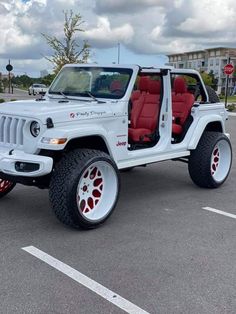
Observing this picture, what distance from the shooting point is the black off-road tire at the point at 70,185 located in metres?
4.77

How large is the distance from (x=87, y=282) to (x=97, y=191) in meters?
1.64

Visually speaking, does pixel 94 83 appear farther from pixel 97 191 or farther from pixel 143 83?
pixel 97 191

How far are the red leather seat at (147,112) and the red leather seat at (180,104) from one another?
1.36 feet

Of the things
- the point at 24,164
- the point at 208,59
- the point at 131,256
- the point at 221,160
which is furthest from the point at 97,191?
the point at 208,59

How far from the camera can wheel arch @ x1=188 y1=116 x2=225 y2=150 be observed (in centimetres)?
674

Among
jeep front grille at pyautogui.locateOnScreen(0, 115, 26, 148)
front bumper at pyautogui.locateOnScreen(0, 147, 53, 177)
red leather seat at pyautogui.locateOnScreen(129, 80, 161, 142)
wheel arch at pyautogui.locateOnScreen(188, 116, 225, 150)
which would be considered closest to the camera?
front bumper at pyautogui.locateOnScreen(0, 147, 53, 177)

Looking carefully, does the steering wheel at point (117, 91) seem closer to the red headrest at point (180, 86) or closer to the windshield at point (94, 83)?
the windshield at point (94, 83)

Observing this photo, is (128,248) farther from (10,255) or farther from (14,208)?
(14,208)

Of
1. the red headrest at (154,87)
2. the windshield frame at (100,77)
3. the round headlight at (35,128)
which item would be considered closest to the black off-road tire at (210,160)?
the red headrest at (154,87)

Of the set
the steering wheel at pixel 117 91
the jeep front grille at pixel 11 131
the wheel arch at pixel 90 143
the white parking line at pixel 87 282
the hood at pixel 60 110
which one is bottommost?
the white parking line at pixel 87 282

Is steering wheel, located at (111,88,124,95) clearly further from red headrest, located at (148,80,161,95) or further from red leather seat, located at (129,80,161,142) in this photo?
red headrest, located at (148,80,161,95)

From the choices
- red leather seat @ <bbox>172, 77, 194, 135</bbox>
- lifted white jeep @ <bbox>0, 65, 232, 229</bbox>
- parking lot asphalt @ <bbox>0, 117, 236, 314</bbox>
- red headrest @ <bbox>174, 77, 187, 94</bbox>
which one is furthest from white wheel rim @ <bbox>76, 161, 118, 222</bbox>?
red headrest @ <bbox>174, 77, 187, 94</bbox>

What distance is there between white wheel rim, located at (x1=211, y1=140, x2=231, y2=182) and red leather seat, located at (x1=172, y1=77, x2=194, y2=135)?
80 cm

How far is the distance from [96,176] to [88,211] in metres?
0.41
